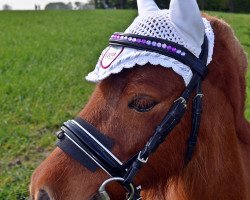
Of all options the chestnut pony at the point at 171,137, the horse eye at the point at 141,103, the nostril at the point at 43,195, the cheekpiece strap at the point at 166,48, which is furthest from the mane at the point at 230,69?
the nostril at the point at 43,195

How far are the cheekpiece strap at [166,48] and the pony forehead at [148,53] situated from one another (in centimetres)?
2

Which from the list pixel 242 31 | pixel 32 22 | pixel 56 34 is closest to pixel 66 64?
pixel 56 34

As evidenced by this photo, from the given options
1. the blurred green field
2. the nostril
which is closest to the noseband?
the nostril

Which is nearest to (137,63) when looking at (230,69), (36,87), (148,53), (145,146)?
(148,53)

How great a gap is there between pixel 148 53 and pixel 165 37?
0.14 meters

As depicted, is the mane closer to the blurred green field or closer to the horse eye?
the horse eye

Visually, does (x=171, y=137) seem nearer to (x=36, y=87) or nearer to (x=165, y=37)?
(x=165, y=37)

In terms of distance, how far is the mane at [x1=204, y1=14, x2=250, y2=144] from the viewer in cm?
261

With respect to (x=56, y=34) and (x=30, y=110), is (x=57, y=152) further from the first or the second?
(x=56, y=34)

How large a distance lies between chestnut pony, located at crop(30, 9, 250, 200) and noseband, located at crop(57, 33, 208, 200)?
3cm

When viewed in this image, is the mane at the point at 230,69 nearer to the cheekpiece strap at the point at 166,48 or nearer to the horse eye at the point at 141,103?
the cheekpiece strap at the point at 166,48

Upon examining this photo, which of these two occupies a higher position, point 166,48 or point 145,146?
point 166,48

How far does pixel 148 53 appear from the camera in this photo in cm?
245

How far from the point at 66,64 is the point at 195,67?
35.9 ft
